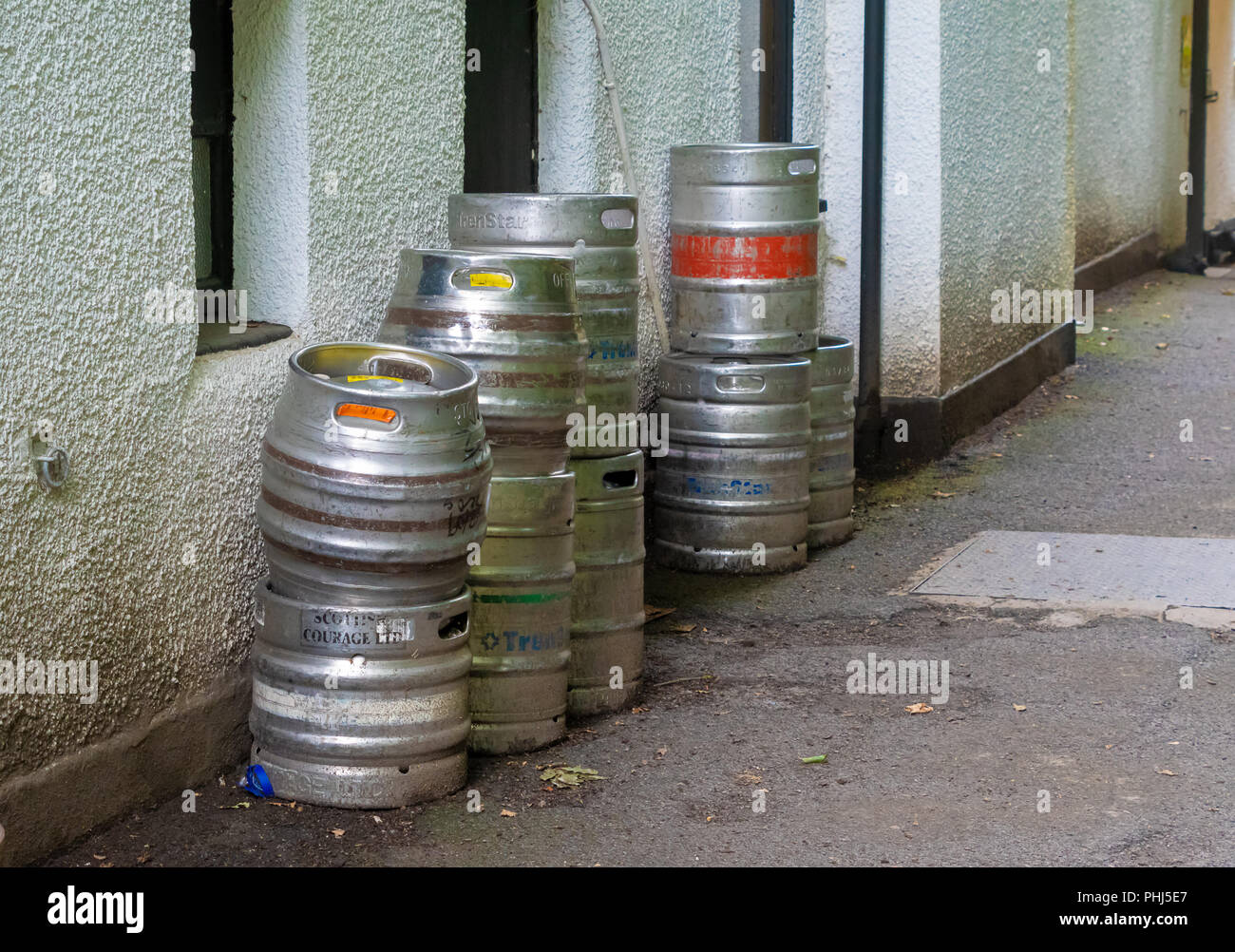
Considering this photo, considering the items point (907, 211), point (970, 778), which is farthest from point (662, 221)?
point (970, 778)

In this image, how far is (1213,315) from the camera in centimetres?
1065

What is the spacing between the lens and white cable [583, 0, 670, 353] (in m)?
5.52

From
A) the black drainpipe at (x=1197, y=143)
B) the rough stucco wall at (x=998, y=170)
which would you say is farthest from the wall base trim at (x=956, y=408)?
the black drainpipe at (x=1197, y=143)

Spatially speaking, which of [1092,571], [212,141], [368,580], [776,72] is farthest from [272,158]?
[776,72]

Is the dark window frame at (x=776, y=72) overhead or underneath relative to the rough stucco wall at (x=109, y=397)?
overhead

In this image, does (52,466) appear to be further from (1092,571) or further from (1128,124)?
(1128,124)

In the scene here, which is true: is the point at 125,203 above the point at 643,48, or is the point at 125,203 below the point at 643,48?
below

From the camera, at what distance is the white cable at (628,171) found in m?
5.52

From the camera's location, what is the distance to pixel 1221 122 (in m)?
13.5

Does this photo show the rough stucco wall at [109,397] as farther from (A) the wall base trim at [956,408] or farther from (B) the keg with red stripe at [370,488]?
(A) the wall base trim at [956,408]

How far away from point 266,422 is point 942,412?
4.38 meters

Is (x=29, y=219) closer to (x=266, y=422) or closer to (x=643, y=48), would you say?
(x=266, y=422)

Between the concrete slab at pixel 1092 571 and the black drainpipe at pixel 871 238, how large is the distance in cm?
129

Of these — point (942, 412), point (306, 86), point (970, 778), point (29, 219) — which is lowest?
point (970, 778)
